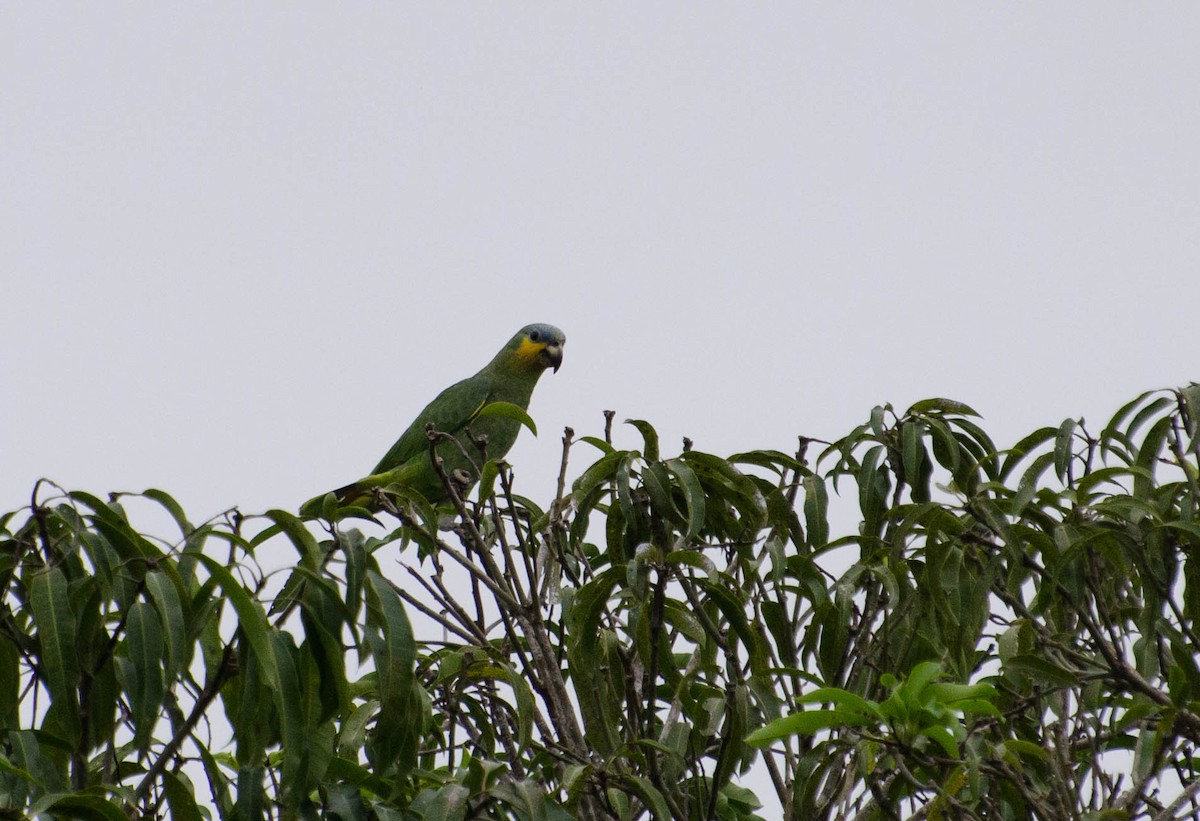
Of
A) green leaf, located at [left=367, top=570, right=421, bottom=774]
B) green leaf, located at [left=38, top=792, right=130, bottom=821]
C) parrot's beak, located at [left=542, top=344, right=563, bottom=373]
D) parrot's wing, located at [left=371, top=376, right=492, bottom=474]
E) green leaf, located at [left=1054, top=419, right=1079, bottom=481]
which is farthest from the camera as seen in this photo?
parrot's beak, located at [left=542, top=344, right=563, bottom=373]

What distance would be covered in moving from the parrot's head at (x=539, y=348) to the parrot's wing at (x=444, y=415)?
0.23 meters

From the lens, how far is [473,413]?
237 inches

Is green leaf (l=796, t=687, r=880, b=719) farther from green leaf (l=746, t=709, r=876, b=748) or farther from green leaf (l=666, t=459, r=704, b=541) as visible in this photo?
green leaf (l=666, t=459, r=704, b=541)

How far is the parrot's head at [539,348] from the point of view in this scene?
21.9ft

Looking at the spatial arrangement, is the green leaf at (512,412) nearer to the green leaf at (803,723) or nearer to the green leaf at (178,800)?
the green leaf at (178,800)

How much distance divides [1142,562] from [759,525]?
2.33 ft

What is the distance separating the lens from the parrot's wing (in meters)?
6.26

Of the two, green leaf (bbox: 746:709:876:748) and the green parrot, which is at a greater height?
the green parrot

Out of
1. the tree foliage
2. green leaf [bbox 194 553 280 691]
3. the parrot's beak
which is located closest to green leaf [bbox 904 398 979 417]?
the tree foliage

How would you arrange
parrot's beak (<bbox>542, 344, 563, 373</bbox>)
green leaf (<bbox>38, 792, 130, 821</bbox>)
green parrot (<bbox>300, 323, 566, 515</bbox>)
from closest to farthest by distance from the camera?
green leaf (<bbox>38, 792, 130, 821</bbox>), green parrot (<bbox>300, 323, 566, 515</bbox>), parrot's beak (<bbox>542, 344, 563, 373</bbox>)

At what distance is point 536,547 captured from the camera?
9.29 ft

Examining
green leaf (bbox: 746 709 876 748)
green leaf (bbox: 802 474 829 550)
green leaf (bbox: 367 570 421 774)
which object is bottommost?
green leaf (bbox: 746 709 876 748)

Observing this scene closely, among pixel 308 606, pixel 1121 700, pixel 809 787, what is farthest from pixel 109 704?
pixel 1121 700

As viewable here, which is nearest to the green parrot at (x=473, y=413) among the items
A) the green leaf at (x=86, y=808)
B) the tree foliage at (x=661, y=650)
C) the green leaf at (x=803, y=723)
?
the tree foliage at (x=661, y=650)
